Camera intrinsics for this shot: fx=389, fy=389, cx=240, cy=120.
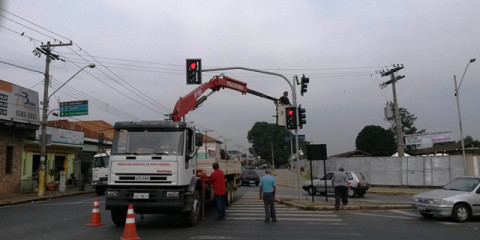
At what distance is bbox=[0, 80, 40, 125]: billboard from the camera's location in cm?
2358

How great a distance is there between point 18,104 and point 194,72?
15135 millimetres

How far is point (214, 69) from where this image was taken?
678 inches

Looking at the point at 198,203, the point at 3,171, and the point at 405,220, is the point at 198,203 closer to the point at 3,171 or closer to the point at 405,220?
the point at 405,220

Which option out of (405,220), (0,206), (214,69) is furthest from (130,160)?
(0,206)

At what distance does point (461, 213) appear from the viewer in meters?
12.3

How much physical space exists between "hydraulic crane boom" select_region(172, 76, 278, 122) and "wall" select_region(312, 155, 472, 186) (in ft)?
56.9

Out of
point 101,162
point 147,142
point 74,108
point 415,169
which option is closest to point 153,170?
point 147,142

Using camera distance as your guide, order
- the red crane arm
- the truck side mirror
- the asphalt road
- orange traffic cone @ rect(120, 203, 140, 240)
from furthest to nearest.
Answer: the red crane arm, the truck side mirror, the asphalt road, orange traffic cone @ rect(120, 203, 140, 240)

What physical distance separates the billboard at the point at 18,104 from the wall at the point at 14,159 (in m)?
1.16

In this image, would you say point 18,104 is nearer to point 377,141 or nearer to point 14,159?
point 14,159

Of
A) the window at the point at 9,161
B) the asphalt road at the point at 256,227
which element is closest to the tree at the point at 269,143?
the window at the point at 9,161

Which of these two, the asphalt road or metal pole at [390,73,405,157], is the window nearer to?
the asphalt road

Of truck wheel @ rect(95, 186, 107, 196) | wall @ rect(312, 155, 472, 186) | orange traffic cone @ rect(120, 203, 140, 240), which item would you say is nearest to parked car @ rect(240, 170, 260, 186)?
wall @ rect(312, 155, 472, 186)

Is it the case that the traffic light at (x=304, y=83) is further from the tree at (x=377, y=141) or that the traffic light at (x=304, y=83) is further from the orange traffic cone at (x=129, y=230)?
the tree at (x=377, y=141)
